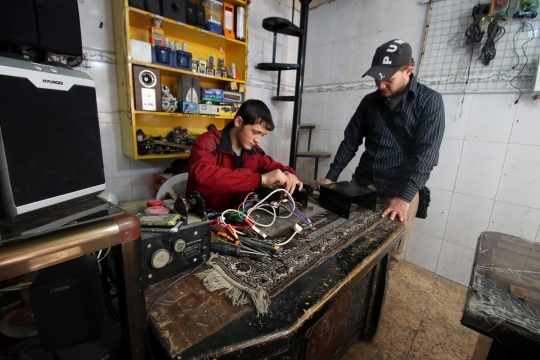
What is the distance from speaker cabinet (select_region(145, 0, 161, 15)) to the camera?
163 centimetres

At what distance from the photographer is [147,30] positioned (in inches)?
73.9

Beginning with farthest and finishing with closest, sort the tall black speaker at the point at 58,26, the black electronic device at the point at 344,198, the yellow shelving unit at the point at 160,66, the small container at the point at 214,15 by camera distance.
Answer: the small container at the point at 214,15
the yellow shelving unit at the point at 160,66
the tall black speaker at the point at 58,26
the black electronic device at the point at 344,198

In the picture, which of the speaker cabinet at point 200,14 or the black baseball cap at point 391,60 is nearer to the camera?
the black baseball cap at point 391,60

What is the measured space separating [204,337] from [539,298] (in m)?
0.84

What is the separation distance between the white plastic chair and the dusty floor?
132 centimetres

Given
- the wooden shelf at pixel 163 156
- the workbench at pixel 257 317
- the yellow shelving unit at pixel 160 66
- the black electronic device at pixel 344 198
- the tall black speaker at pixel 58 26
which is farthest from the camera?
the wooden shelf at pixel 163 156

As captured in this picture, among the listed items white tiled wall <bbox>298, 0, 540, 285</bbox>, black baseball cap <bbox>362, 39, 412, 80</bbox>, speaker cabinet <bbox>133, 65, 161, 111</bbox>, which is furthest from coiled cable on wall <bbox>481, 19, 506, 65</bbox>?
speaker cabinet <bbox>133, 65, 161, 111</bbox>

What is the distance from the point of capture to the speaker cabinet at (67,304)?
54cm

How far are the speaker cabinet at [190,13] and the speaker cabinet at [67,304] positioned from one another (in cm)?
188

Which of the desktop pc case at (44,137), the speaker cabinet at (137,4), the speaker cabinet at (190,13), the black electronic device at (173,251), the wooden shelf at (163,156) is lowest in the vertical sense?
the black electronic device at (173,251)

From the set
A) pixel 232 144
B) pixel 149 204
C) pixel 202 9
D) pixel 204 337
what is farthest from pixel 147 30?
pixel 204 337

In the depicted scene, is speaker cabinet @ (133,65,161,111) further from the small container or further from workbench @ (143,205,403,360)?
workbench @ (143,205,403,360)

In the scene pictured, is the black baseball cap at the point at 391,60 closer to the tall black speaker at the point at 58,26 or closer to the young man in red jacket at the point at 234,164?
the young man in red jacket at the point at 234,164

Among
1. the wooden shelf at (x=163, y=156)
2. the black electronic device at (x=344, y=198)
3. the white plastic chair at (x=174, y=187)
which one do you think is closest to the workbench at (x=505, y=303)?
the black electronic device at (x=344, y=198)
